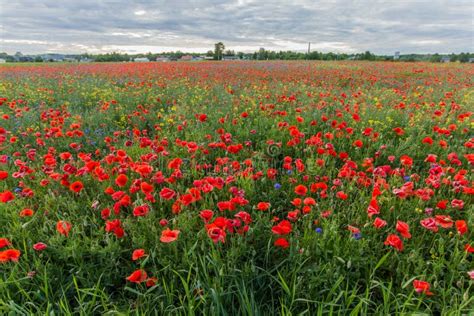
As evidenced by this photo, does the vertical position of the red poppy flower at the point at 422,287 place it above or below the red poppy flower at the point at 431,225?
below

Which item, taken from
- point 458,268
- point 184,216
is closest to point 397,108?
point 458,268

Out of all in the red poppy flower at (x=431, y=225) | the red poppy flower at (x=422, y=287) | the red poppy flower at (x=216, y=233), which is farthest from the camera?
the red poppy flower at (x=431, y=225)

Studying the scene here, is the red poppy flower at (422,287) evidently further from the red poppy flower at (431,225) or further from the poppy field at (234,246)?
the red poppy flower at (431,225)

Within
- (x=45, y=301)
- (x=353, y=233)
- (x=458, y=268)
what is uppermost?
(x=353, y=233)

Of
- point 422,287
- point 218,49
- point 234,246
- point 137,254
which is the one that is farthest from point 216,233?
point 218,49

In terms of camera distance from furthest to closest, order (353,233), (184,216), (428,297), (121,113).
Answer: (121,113) → (184,216) → (353,233) → (428,297)

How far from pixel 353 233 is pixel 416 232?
0.67m

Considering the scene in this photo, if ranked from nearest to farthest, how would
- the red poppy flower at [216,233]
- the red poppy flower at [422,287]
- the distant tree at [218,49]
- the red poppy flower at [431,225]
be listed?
the red poppy flower at [422,287]
the red poppy flower at [216,233]
the red poppy flower at [431,225]
the distant tree at [218,49]

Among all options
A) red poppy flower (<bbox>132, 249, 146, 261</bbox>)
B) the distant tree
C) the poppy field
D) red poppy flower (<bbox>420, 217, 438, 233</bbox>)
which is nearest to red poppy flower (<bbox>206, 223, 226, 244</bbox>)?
the poppy field

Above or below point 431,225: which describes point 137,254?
below

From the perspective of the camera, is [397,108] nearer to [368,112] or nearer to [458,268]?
[368,112]

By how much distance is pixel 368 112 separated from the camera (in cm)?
493

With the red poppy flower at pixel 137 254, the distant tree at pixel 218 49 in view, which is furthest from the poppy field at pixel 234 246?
the distant tree at pixel 218 49

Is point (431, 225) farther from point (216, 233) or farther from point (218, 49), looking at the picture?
point (218, 49)
